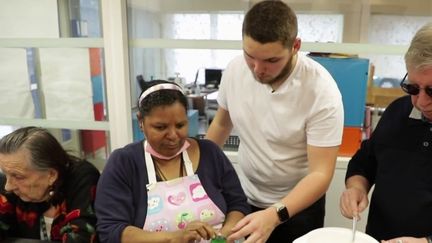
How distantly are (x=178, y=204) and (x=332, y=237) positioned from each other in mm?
513

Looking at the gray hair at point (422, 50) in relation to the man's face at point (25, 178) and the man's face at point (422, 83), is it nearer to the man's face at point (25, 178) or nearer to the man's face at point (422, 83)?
the man's face at point (422, 83)

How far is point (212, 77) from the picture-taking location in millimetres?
2844

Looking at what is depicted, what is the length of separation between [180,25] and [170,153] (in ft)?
4.63

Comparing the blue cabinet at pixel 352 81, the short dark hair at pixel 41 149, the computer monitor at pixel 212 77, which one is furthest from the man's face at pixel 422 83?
the computer monitor at pixel 212 77

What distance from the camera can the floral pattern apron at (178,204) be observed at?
49.7 inches

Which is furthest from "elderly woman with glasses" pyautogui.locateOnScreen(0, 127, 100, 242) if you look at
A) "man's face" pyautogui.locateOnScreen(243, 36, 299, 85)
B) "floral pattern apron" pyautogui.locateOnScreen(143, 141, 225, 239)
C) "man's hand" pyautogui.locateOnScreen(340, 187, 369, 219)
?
"man's hand" pyautogui.locateOnScreen(340, 187, 369, 219)

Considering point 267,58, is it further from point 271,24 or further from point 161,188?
point 161,188

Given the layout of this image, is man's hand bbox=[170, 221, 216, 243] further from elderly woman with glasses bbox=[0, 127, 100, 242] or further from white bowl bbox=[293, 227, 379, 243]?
elderly woman with glasses bbox=[0, 127, 100, 242]

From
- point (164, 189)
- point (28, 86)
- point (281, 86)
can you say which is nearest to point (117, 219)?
point (164, 189)

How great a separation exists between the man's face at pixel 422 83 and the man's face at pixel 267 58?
1.24 ft

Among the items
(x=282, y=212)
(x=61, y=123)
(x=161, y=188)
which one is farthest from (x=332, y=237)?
(x=61, y=123)

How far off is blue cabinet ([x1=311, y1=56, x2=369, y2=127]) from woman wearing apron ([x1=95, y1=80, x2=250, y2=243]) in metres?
1.23

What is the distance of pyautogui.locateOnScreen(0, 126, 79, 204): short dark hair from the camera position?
55.5 inches

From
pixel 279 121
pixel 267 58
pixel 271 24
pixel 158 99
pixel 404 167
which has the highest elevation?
pixel 271 24
